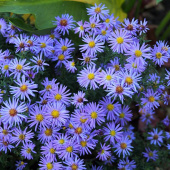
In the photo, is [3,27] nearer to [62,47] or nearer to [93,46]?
[62,47]

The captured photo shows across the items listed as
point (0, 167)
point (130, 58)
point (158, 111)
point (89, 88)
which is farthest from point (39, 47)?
point (158, 111)

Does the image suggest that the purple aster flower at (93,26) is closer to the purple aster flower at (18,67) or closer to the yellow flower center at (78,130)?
the purple aster flower at (18,67)

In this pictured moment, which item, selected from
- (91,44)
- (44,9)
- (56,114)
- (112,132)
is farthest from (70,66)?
(44,9)

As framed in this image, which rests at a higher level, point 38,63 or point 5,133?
point 38,63

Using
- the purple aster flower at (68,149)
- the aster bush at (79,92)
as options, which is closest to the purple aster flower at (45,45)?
the aster bush at (79,92)

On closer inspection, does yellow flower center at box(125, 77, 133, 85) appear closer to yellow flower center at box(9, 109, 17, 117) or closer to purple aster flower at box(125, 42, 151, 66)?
purple aster flower at box(125, 42, 151, 66)

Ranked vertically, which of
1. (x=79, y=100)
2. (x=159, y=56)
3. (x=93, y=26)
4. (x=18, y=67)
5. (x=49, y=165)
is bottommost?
(x=49, y=165)

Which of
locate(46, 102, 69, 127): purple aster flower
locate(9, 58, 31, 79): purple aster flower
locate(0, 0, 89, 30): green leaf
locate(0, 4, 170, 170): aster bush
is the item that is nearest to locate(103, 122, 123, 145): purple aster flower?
locate(0, 4, 170, 170): aster bush
